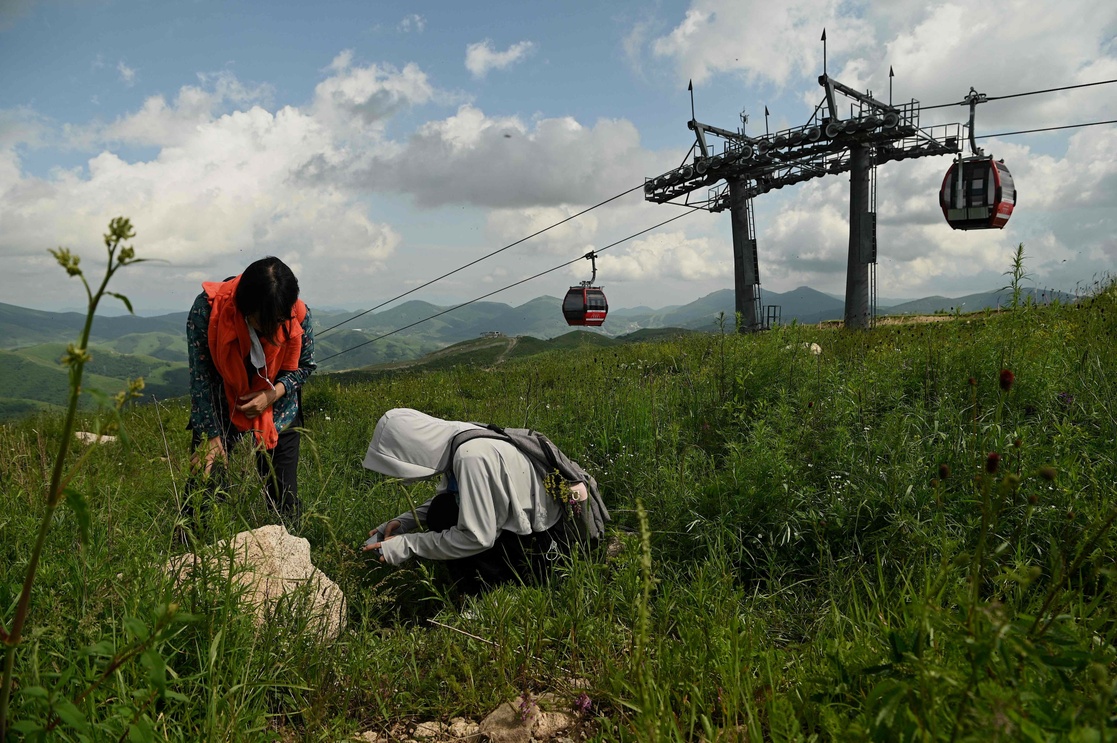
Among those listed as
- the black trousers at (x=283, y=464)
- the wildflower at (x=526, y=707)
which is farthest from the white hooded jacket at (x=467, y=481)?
the wildflower at (x=526, y=707)

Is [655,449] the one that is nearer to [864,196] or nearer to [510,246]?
[510,246]

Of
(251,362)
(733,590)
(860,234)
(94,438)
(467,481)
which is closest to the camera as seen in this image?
(733,590)

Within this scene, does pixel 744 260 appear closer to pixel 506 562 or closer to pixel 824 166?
pixel 824 166

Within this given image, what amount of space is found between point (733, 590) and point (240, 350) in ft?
9.84

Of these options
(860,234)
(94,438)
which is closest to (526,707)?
(94,438)

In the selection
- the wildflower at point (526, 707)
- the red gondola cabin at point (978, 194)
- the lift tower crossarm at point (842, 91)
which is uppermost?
the lift tower crossarm at point (842, 91)

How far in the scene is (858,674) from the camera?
77.4 inches

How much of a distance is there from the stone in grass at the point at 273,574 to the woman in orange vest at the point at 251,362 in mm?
435

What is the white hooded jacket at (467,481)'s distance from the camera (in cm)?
339

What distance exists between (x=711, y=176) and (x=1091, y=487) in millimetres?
16979

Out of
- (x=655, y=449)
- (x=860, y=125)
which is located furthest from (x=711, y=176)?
(x=655, y=449)

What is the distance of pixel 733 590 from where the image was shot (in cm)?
309

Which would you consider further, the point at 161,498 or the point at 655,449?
the point at 655,449

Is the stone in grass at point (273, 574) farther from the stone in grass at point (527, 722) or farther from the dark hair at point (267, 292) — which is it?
the dark hair at point (267, 292)
